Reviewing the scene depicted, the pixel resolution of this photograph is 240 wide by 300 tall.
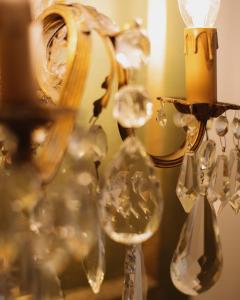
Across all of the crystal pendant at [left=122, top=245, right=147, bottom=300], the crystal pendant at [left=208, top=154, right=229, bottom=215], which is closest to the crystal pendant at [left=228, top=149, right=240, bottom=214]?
the crystal pendant at [left=208, top=154, right=229, bottom=215]

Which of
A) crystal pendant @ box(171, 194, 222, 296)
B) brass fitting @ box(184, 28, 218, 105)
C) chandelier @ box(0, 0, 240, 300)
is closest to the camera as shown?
chandelier @ box(0, 0, 240, 300)

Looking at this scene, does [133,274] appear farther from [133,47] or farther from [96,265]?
[133,47]

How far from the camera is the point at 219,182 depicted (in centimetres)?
58

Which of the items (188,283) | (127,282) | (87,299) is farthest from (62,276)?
(188,283)

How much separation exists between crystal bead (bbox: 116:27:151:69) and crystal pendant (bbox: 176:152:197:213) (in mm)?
236

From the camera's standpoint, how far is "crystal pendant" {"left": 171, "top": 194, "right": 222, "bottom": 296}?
459 mm

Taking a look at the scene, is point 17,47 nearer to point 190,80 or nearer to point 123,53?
point 123,53

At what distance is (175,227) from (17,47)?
68 cm

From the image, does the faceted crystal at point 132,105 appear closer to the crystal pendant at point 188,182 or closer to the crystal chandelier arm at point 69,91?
the crystal chandelier arm at point 69,91

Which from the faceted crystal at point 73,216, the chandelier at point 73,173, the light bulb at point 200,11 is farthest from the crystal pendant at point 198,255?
the light bulb at point 200,11

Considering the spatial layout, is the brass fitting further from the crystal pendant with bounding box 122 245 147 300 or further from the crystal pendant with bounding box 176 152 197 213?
the crystal pendant with bounding box 122 245 147 300

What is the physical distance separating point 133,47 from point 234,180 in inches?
10.8

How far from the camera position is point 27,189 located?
13.4 inches

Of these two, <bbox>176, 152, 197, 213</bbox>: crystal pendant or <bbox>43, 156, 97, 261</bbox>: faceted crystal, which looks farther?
<bbox>176, 152, 197, 213</bbox>: crystal pendant
